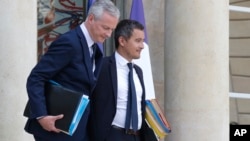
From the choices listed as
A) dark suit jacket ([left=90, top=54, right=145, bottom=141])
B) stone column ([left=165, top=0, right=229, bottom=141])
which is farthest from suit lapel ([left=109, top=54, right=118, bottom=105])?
stone column ([left=165, top=0, right=229, bottom=141])

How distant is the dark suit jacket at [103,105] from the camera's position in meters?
5.29

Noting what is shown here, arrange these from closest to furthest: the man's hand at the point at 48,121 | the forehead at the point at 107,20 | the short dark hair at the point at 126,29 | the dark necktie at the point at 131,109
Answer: the man's hand at the point at 48,121
the forehead at the point at 107,20
the dark necktie at the point at 131,109
the short dark hair at the point at 126,29

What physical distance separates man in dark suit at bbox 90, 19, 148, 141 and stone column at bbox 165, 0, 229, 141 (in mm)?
2160

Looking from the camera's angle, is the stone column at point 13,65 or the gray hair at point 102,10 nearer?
the gray hair at point 102,10

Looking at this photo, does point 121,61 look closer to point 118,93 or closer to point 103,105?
point 118,93

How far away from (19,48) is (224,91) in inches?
91.6

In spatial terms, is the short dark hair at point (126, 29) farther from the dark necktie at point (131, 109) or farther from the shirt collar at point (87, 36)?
the shirt collar at point (87, 36)

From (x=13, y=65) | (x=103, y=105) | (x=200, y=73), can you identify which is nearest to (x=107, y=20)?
(x=103, y=105)

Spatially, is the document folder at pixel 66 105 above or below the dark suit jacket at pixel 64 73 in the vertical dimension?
below

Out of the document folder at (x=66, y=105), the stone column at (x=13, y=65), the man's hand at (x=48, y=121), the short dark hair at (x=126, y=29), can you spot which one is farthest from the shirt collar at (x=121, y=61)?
the stone column at (x=13, y=65)

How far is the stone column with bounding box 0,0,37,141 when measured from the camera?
6.27 m

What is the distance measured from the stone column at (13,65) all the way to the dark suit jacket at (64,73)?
1476mm

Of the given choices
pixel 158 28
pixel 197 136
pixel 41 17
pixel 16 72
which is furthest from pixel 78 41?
pixel 158 28

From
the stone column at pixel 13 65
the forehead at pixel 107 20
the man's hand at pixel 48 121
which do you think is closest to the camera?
the man's hand at pixel 48 121
